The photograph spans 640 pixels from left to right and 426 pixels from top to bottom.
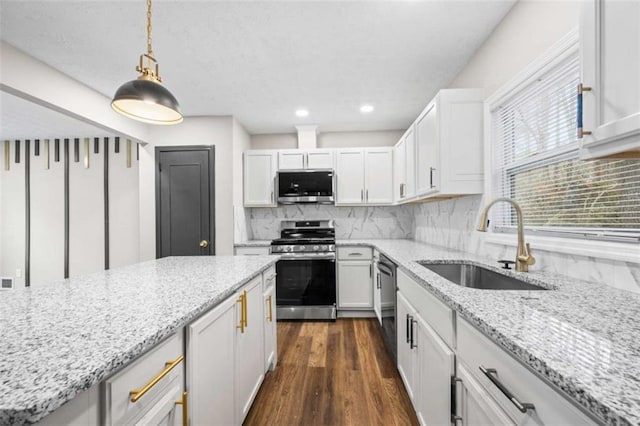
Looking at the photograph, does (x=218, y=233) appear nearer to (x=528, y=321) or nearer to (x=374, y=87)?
(x=374, y=87)

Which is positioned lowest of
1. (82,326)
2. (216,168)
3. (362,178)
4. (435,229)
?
(82,326)

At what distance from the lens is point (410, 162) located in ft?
9.94

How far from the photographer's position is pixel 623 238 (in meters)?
1.15

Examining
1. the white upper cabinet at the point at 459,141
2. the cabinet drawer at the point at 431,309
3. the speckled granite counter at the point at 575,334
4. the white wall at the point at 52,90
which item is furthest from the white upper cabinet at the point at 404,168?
the white wall at the point at 52,90

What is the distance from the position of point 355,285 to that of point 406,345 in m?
→ 1.67

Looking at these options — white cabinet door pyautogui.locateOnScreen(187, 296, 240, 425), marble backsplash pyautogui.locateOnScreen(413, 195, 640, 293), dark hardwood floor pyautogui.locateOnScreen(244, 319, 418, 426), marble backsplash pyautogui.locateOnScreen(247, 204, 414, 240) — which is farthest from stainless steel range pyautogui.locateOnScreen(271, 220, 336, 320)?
white cabinet door pyautogui.locateOnScreen(187, 296, 240, 425)

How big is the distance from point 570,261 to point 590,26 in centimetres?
103

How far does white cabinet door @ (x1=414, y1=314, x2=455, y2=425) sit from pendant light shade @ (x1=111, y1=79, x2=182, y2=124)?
180cm

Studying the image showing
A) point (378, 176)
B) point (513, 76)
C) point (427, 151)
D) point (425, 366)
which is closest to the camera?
point (425, 366)

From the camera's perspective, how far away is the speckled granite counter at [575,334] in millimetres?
498

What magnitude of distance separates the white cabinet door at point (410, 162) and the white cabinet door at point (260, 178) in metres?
1.79

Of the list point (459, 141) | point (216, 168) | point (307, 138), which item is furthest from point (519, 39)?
point (216, 168)

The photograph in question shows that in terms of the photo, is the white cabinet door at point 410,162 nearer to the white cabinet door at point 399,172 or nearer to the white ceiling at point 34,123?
the white cabinet door at point 399,172

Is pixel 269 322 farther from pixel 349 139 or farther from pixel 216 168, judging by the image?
pixel 349 139
